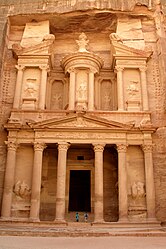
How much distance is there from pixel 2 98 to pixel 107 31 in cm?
800

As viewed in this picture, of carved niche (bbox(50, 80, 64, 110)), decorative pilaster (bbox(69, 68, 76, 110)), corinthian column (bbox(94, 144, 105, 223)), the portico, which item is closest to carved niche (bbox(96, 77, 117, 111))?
decorative pilaster (bbox(69, 68, 76, 110))

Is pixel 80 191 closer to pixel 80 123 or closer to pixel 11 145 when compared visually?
pixel 80 123

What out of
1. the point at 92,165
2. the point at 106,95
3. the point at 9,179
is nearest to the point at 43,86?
the point at 106,95

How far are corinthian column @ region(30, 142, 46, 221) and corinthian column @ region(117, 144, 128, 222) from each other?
379 centimetres

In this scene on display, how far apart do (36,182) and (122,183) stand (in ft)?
13.3

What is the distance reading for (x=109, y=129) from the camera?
14.8 meters

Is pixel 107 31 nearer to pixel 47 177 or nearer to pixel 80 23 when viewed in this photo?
pixel 80 23

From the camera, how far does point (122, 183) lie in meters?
14.1

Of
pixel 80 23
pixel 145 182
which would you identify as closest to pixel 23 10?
pixel 80 23

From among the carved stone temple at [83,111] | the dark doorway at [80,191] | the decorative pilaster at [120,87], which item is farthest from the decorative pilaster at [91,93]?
the dark doorway at [80,191]

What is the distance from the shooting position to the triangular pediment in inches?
582

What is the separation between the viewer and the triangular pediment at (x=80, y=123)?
48.5ft

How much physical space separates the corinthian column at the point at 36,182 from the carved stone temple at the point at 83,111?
0.05 m

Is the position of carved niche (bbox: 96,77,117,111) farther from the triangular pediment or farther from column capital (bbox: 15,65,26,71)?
column capital (bbox: 15,65,26,71)
